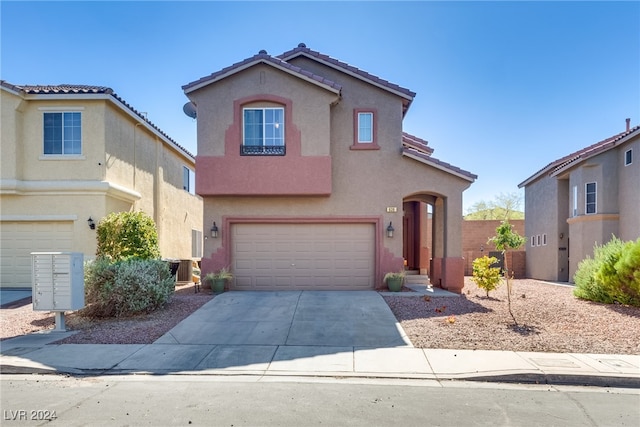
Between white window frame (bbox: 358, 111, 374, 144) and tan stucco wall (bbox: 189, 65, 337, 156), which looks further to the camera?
white window frame (bbox: 358, 111, 374, 144)

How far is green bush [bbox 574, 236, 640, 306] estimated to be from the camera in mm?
10938

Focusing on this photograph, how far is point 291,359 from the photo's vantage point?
7203 millimetres

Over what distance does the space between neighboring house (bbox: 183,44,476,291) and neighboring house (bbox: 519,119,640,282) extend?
811 centimetres

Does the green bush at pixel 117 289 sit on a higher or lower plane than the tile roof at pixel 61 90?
lower

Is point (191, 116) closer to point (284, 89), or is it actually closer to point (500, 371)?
point (284, 89)

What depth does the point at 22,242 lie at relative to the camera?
14.0 metres

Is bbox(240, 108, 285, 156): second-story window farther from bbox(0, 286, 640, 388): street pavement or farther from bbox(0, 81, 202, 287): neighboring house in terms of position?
bbox(0, 286, 640, 388): street pavement

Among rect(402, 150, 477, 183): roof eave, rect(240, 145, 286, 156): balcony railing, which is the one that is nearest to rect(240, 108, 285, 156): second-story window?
rect(240, 145, 286, 156): balcony railing

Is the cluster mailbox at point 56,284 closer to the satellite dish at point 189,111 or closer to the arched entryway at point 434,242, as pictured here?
the satellite dish at point 189,111

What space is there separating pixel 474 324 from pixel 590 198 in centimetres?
Answer: 1278

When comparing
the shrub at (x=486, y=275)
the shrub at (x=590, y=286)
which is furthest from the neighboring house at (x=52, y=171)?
the shrub at (x=590, y=286)

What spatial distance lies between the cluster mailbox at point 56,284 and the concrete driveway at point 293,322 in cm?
241

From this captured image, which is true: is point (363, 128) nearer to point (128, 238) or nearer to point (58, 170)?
point (128, 238)

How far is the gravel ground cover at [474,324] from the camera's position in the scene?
26.3 ft
